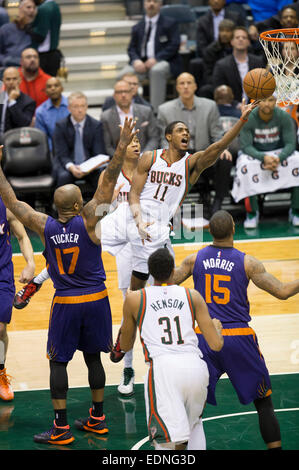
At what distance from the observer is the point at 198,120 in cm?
1096

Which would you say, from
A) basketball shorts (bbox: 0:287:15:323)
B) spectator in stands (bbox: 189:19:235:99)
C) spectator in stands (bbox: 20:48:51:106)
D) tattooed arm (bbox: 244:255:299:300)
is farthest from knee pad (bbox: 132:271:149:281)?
spectator in stands (bbox: 189:19:235:99)

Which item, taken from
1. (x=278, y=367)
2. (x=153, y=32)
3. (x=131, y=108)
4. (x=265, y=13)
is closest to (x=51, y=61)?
(x=153, y=32)

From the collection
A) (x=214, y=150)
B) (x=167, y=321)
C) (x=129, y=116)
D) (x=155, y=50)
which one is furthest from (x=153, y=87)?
(x=167, y=321)

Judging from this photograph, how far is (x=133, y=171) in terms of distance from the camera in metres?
7.25

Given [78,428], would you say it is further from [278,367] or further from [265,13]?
[265,13]

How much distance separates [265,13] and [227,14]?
94 cm

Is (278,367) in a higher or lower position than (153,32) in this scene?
lower

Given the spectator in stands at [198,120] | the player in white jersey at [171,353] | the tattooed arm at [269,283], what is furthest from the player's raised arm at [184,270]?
the spectator in stands at [198,120]

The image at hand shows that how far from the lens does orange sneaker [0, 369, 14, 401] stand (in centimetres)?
629

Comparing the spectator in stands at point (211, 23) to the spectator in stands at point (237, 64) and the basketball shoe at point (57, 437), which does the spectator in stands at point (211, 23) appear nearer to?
the spectator in stands at point (237, 64)

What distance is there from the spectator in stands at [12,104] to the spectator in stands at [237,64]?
2944mm

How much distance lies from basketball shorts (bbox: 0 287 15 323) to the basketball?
267 centimetres

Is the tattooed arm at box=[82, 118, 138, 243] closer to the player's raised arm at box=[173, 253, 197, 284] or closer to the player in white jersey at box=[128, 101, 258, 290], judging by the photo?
the player's raised arm at box=[173, 253, 197, 284]

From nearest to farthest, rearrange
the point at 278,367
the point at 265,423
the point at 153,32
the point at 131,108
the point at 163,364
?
the point at 163,364 → the point at 265,423 → the point at 278,367 → the point at 131,108 → the point at 153,32
